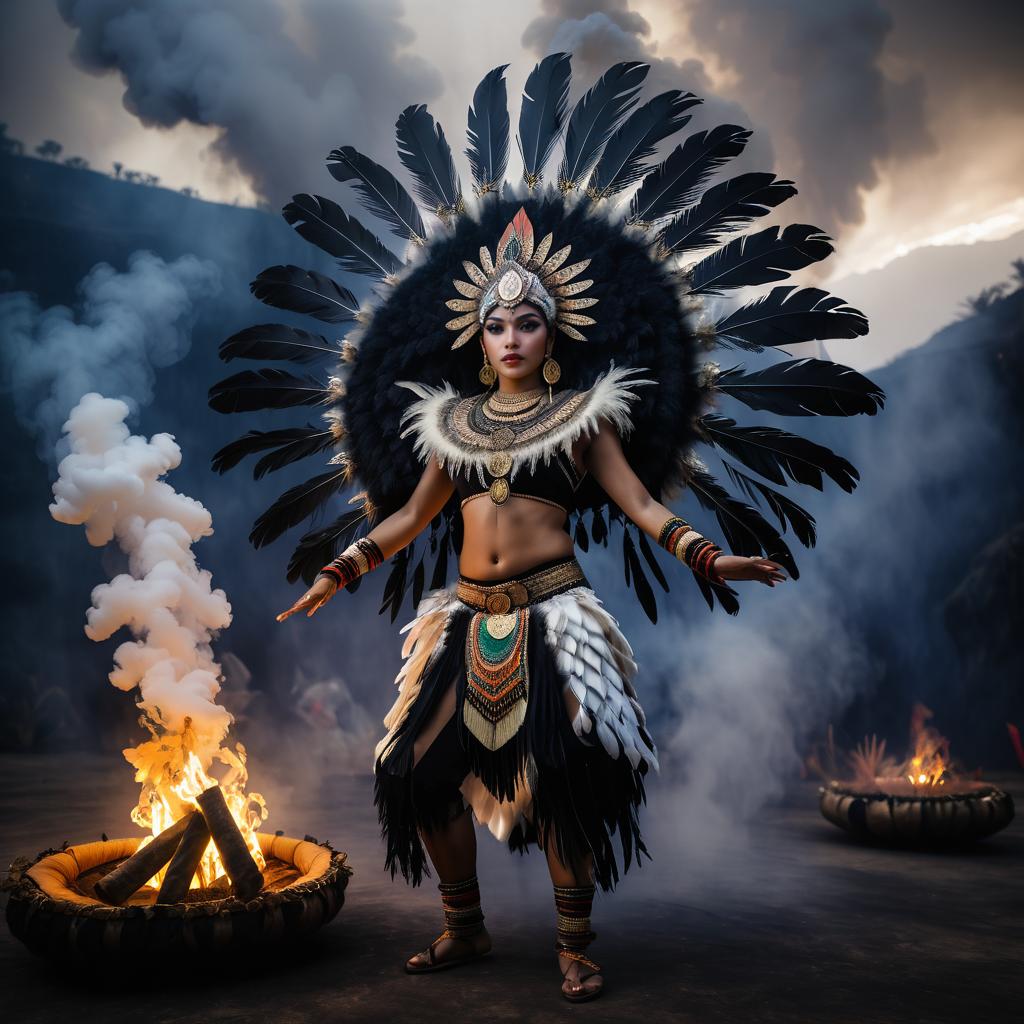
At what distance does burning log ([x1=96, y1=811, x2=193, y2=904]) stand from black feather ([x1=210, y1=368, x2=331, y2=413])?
1417 millimetres

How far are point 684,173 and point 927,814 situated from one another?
3225 millimetres

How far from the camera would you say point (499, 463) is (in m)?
2.79

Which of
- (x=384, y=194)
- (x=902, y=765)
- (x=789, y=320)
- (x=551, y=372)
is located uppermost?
(x=384, y=194)

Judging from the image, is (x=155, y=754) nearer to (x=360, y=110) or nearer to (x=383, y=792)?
(x=383, y=792)

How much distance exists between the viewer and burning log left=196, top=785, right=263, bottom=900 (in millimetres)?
2670

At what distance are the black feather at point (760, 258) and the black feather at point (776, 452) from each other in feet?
1.49

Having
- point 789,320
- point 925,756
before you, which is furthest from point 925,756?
point 789,320

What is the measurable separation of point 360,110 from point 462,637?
185 inches

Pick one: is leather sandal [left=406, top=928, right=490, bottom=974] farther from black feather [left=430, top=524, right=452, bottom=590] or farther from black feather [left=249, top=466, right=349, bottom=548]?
black feather [left=249, top=466, right=349, bottom=548]

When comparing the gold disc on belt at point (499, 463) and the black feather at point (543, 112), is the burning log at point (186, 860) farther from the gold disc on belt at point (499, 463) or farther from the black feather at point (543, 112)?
the black feather at point (543, 112)

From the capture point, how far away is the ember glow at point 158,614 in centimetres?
A: 311

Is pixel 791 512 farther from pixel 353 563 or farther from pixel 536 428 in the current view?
pixel 353 563

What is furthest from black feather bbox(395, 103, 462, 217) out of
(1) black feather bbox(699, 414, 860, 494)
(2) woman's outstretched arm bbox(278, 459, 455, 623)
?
(1) black feather bbox(699, 414, 860, 494)

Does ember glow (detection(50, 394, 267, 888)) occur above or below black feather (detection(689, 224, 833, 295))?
below
